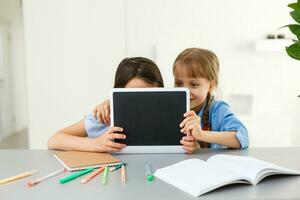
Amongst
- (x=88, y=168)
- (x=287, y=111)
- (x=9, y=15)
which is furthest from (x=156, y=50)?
(x=9, y=15)

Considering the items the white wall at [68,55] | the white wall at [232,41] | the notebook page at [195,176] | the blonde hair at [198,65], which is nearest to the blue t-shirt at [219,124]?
the blonde hair at [198,65]

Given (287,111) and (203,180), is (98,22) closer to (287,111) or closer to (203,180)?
(287,111)

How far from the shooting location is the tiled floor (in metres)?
4.15

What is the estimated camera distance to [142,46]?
8.56 ft

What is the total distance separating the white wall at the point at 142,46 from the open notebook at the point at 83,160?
5.37ft

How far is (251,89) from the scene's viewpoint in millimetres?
2646

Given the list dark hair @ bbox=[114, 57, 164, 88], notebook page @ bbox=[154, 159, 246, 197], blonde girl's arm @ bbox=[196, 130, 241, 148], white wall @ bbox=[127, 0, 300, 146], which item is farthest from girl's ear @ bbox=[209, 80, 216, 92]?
white wall @ bbox=[127, 0, 300, 146]

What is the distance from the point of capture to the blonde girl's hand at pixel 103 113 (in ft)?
3.61

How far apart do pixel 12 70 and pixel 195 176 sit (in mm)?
5097

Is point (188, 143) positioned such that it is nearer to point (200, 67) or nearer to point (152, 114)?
point (152, 114)

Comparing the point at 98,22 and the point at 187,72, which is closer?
the point at 187,72

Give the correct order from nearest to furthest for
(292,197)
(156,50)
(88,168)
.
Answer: (292,197), (88,168), (156,50)

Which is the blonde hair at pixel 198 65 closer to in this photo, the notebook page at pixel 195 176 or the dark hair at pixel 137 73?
the dark hair at pixel 137 73

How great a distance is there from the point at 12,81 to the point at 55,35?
3.07 meters
